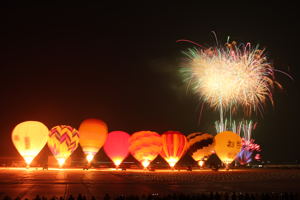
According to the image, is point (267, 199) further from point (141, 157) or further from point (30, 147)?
point (30, 147)

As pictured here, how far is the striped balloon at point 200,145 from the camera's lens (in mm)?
56281

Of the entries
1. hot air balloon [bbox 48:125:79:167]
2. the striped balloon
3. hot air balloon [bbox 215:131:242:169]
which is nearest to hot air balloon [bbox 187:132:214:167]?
the striped balloon

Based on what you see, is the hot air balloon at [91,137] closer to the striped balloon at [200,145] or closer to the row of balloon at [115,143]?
the row of balloon at [115,143]

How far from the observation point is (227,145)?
186 feet

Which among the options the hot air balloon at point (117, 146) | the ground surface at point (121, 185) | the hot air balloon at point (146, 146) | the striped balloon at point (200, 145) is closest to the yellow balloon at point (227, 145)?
the striped balloon at point (200, 145)

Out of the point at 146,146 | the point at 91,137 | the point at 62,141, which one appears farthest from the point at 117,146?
the point at 62,141

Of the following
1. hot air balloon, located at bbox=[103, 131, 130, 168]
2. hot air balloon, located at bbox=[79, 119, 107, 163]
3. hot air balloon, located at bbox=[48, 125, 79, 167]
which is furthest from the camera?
hot air balloon, located at bbox=[103, 131, 130, 168]

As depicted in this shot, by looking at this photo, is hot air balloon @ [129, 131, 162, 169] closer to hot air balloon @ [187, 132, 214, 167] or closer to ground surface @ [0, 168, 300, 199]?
hot air balloon @ [187, 132, 214, 167]

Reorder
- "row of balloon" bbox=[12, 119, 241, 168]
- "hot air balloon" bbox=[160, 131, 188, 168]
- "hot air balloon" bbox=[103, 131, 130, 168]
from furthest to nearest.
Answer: "hot air balloon" bbox=[103, 131, 130, 168], "hot air balloon" bbox=[160, 131, 188, 168], "row of balloon" bbox=[12, 119, 241, 168]

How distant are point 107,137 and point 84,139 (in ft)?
12.5

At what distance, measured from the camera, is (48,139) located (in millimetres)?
51031

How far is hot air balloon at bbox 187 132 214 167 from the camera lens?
5628 cm

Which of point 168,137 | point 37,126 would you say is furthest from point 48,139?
point 168,137

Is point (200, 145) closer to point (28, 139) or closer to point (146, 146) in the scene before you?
point (146, 146)
